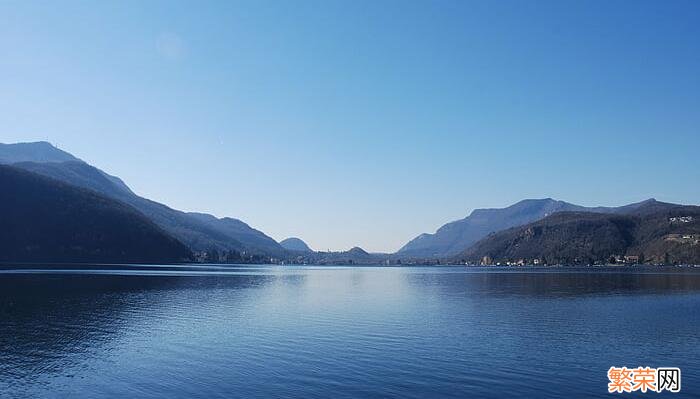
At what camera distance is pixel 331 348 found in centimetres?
5138

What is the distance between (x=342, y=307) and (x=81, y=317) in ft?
135

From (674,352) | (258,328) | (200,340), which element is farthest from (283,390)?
(674,352)

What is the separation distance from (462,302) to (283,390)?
71.1 m

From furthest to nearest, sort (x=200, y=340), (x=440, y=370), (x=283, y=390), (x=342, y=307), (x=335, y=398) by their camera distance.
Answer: (x=342, y=307) < (x=200, y=340) < (x=440, y=370) < (x=283, y=390) < (x=335, y=398)

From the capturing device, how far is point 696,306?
93.4 meters

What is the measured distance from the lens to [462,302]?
101500 millimetres

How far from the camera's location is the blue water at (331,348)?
37.4 meters

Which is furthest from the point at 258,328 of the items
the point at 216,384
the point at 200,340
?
the point at 216,384

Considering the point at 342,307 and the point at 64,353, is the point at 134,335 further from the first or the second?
the point at 342,307

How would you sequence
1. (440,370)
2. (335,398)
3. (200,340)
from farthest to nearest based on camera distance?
(200,340) < (440,370) < (335,398)

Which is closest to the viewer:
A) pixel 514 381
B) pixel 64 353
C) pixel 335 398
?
pixel 335 398

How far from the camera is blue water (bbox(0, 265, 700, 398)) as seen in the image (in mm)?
37406

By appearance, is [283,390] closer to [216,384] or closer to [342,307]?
[216,384]

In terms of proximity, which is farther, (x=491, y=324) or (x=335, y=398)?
(x=491, y=324)
